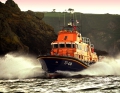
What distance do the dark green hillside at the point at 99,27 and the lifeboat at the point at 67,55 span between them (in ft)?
420

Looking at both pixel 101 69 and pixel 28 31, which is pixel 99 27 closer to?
pixel 28 31

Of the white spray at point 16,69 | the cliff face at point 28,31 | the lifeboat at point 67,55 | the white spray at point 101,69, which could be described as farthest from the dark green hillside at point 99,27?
the white spray at point 16,69

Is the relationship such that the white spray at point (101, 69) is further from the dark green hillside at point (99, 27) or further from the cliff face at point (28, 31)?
the dark green hillside at point (99, 27)

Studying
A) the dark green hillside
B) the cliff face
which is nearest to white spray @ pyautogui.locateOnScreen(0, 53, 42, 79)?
the cliff face

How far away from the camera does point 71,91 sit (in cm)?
1944

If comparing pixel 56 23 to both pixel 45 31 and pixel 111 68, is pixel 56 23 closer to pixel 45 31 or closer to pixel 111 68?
pixel 45 31

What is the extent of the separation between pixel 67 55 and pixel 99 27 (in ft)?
475

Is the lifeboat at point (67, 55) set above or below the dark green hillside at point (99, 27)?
below

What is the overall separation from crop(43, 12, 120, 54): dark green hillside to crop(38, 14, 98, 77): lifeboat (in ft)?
420

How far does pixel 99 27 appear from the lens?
582 feet

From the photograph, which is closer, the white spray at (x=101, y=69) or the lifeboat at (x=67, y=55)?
the lifeboat at (x=67, y=55)

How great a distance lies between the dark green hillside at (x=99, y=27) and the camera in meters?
170

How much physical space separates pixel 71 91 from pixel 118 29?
165141 millimetres

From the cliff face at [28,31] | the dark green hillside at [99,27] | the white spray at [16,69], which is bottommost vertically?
the white spray at [16,69]
